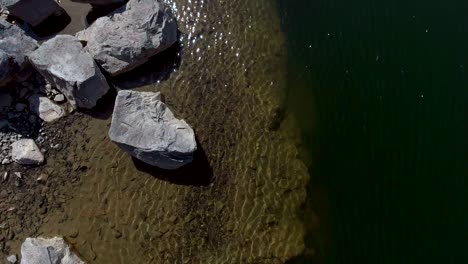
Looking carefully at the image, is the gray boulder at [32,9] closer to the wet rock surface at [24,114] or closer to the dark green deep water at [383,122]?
the wet rock surface at [24,114]

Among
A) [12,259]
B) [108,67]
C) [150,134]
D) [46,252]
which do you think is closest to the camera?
[46,252]

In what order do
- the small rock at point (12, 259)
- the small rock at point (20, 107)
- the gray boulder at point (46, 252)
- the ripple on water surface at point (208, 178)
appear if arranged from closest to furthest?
1. the gray boulder at point (46, 252)
2. the small rock at point (12, 259)
3. the ripple on water surface at point (208, 178)
4. the small rock at point (20, 107)

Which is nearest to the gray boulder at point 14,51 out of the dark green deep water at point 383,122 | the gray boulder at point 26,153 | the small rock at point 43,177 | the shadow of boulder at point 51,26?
the shadow of boulder at point 51,26

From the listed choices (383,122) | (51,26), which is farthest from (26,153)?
(383,122)

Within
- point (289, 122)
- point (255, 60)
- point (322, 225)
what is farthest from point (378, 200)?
point (255, 60)

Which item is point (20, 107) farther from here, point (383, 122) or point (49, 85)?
point (383, 122)

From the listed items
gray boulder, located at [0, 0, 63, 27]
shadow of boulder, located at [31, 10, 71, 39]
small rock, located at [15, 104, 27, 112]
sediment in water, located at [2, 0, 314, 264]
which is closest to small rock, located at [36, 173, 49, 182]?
sediment in water, located at [2, 0, 314, 264]
